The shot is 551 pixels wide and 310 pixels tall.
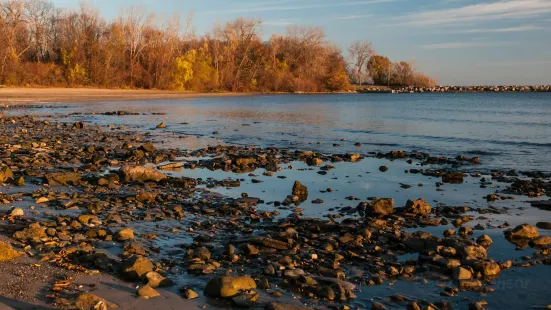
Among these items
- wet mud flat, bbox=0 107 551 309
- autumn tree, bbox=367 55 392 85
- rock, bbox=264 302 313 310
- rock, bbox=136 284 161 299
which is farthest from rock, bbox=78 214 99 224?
autumn tree, bbox=367 55 392 85

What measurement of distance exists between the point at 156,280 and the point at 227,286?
2.83 feet

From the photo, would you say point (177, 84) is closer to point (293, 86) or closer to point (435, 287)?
point (293, 86)

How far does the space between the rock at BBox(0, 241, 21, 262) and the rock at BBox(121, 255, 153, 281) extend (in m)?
1.39

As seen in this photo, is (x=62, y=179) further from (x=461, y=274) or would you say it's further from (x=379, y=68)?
(x=379, y=68)

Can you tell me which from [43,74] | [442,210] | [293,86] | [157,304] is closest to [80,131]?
[442,210]

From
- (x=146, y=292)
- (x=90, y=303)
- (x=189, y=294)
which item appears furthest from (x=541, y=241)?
(x=90, y=303)

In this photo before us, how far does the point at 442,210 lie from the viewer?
984 cm

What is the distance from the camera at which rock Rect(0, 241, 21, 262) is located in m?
5.90

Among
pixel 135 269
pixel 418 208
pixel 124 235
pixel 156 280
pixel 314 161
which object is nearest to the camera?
pixel 156 280

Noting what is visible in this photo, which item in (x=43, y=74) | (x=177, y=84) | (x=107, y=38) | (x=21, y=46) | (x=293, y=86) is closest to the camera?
(x=43, y=74)

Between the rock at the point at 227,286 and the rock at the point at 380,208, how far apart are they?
4.35 meters

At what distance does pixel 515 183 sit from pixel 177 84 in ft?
289

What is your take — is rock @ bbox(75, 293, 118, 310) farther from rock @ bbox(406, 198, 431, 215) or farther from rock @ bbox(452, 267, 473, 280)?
rock @ bbox(406, 198, 431, 215)

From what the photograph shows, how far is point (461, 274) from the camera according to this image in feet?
20.3
